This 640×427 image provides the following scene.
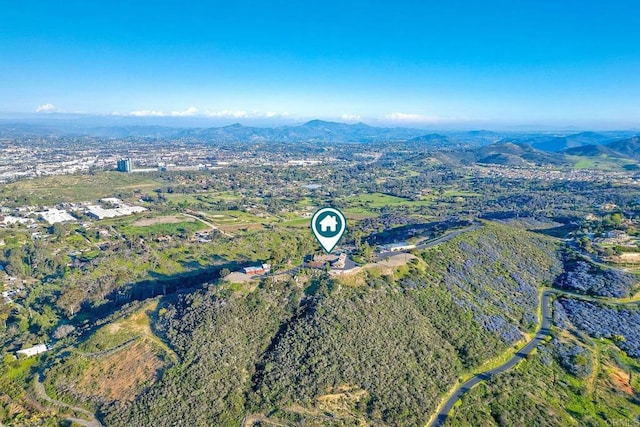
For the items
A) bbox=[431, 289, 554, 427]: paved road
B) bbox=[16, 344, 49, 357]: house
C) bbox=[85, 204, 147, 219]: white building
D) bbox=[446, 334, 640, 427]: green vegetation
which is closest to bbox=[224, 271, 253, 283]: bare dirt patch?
bbox=[16, 344, 49, 357]: house

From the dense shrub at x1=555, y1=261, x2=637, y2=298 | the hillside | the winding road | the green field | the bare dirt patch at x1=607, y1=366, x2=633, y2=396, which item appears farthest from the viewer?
the green field

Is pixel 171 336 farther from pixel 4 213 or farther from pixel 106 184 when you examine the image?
pixel 106 184

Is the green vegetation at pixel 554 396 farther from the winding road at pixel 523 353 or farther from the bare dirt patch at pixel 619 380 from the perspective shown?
the winding road at pixel 523 353

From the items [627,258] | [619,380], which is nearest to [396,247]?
[619,380]

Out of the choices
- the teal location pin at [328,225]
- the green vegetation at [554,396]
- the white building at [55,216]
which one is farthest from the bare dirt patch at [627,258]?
the white building at [55,216]

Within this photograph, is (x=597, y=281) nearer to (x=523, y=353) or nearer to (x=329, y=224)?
(x=523, y=353)

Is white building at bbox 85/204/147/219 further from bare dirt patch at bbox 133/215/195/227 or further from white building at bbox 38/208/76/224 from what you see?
bare dirt patch at bbox 133/215/195/227

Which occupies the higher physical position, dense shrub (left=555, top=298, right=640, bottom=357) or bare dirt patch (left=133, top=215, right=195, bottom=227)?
dense shrub (left=555, top=298, right=640, bottom=357)
